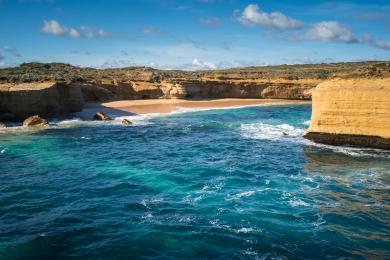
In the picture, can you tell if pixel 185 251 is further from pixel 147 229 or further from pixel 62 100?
pixel 62 100

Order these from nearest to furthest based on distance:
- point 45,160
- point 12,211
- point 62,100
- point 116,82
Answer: point 12,211 < point 45,160 < point 62,100 < point 116,82

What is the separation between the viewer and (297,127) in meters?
36.9

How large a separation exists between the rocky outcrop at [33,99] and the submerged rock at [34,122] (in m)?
2.00

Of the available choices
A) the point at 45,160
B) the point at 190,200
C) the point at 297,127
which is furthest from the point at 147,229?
the point at 297,127

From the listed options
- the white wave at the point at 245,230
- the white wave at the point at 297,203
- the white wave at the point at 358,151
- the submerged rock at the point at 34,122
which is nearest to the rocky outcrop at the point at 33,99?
the submerged rock at the point at 34,122

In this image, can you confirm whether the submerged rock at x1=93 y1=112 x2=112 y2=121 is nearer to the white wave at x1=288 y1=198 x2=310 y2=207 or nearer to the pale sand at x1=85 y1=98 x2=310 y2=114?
the pale sand at x1=85 y1=98 x2=310 y2=114

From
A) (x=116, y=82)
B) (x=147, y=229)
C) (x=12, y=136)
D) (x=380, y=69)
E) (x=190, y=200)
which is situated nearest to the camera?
(x=147, y=229)

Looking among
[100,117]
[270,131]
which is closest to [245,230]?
[270,131]

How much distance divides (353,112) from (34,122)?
28.1 metres

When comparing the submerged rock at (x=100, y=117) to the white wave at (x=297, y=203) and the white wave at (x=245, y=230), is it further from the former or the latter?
the white wave at (x=245, y=230)

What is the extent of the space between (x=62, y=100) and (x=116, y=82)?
1560 centimetres

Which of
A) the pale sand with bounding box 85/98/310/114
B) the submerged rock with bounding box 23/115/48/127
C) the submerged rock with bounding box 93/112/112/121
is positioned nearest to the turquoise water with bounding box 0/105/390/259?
the submerged rock with bounding box 23/115/48/127

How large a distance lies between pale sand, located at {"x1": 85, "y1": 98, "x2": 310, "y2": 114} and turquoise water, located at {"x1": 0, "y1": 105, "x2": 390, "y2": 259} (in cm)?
1951

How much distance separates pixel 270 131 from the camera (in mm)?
34906
